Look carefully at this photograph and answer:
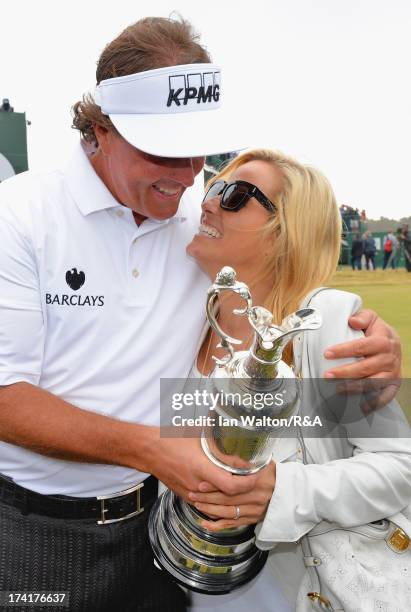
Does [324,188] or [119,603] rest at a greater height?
[324,188]

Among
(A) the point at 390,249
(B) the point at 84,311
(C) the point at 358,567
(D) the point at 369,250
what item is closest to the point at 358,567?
(C) the point at 358,567

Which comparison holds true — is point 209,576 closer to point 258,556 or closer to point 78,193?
point 258,556

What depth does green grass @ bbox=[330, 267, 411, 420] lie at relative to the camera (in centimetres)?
809

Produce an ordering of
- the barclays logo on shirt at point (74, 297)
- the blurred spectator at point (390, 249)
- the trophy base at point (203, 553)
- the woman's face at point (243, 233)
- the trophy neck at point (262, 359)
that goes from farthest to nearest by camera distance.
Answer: the blurred spectator at point (390, 249) < the woman's face at point (243, 233) < the barclays logo on shirt at point (74, 297) < the trophy base at point (203, 553) < the trophy neck at point (262, 359)

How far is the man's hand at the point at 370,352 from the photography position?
1479mm

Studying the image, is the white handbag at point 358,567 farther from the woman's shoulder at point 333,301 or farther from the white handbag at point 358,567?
the woman's shoulder at point 333,301

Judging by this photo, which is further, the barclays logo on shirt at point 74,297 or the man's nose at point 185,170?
the man's nose at point 185,170

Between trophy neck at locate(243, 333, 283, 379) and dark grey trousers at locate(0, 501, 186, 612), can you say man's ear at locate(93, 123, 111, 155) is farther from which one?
dark grey trousers at locate(0, 501, 186, 612)

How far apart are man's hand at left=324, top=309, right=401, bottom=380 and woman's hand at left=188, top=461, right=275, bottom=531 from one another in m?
0.33

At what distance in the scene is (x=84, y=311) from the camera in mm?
1757

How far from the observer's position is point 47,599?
1.81 metres

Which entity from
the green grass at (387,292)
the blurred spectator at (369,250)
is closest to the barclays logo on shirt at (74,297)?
the green grass at (387,292)

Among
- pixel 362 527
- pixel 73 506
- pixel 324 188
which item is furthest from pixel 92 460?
pixel 324 188

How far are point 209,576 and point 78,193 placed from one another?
1.27m
